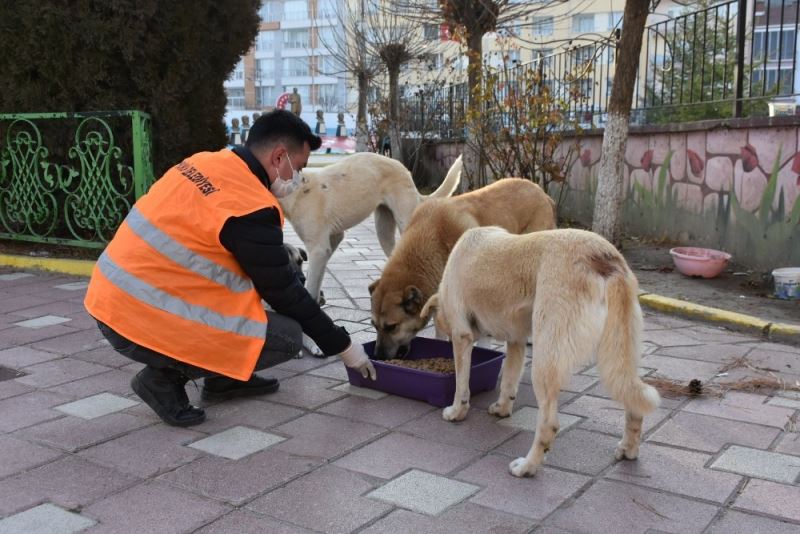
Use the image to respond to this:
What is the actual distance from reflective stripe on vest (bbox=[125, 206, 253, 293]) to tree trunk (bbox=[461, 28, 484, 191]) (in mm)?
6927

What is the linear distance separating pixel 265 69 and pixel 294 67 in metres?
3.61

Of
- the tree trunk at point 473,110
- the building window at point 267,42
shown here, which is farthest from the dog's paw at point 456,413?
the building window at point 267,42

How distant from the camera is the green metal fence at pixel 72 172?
24.6 ft

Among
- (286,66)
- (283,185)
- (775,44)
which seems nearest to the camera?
(283,185)

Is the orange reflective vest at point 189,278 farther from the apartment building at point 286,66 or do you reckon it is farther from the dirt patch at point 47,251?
the apartment building at point 286,66

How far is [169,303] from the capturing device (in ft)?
11.4

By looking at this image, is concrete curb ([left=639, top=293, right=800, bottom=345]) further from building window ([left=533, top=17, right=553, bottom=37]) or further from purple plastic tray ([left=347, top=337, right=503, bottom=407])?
building window ([left=533, top=17, right=553, bottom=37])

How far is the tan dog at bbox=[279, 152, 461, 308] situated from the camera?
17.3 feet

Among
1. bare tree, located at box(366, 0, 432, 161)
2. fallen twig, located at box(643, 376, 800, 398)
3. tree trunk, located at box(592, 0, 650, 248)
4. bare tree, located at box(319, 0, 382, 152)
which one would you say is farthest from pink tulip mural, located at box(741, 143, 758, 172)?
bare tree, located at box(319, 0, 382, 152)

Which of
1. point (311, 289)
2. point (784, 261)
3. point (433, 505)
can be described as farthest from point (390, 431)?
point (784, 261)

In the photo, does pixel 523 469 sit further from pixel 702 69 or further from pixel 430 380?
pixel 702 69

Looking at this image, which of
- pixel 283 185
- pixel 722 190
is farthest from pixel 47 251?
pixel 722 190

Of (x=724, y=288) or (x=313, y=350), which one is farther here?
(x=724, y=288)

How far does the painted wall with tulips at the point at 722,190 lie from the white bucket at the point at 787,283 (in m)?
0.60
